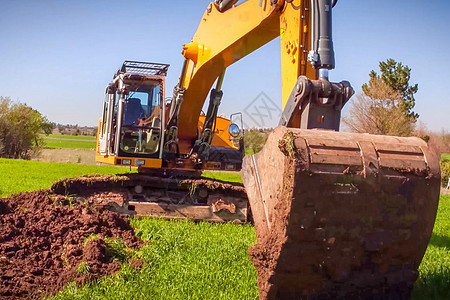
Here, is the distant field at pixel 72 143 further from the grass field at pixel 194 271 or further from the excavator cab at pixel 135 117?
the grass field at pixel 194 271

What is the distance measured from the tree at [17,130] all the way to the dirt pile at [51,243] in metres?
35.3

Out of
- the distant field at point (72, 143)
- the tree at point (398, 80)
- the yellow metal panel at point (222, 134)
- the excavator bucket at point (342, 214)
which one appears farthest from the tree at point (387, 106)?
the distant field at point (72, 143)

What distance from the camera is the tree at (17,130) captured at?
41.6m

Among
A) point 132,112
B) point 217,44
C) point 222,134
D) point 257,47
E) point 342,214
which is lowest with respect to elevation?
point 342,214

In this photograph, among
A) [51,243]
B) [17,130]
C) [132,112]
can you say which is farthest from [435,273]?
[17,130]

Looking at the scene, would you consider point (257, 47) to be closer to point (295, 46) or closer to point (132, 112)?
point (295, 46)

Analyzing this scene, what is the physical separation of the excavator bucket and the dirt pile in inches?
91.0

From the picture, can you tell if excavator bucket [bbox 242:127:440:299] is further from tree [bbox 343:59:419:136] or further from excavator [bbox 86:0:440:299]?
tree [bbox 343:59:419:136]

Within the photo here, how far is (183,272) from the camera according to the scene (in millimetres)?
5688

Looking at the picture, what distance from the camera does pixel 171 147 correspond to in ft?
34.5

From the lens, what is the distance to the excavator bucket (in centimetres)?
398

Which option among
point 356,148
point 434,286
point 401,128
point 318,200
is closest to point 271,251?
point 318,200

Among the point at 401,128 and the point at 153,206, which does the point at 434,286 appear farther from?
the point at 401,128

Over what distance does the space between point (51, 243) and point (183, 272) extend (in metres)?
2.12
